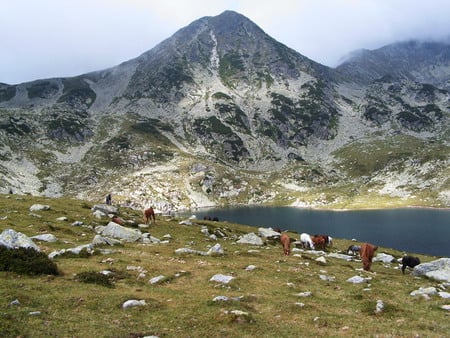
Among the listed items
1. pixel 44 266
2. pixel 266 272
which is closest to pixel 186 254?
pixel 266 272

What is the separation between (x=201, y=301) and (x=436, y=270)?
81.5 ft

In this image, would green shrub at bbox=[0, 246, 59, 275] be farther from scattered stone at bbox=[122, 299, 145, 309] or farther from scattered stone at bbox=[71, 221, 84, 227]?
scattered stone at bbox=[71, 221, 84, 227]

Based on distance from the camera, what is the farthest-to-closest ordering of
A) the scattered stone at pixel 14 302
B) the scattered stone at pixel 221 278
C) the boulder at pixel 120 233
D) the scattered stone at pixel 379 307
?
the boulder at pixel 120 233
the scattered stone at pixel 221 278
the scattered stone at pixel 379 307
the scattered stone at pixel 14 302

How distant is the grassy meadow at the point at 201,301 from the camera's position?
14.9 m

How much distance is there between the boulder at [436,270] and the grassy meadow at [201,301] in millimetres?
7695

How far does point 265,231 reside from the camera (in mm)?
56594

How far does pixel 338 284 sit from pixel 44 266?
1852 cm

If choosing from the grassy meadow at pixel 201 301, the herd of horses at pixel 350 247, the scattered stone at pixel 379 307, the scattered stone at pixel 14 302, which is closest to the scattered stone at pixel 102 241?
the grassy meadow at pixel 201 301

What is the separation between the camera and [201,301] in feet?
62.5

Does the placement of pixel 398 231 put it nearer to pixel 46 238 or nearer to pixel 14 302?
pixel 46 238

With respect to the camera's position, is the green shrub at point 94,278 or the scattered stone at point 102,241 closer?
the green shrub at point 94,278

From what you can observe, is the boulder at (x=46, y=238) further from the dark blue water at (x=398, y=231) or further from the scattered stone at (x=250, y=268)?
the dark blue water at (x=398, y=231)

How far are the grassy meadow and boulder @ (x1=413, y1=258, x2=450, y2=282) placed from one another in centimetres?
770

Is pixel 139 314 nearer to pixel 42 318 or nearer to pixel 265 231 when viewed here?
pixel 42 318
